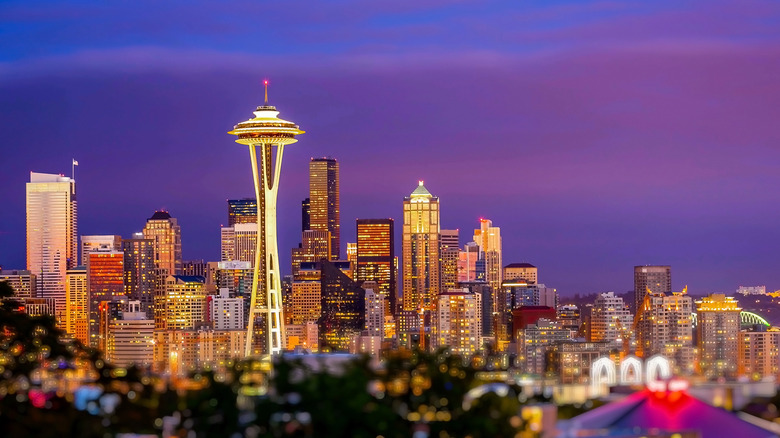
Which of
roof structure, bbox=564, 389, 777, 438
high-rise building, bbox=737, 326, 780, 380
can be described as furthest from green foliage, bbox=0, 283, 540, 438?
high-rise building, bbox=737, 326, 780, 380

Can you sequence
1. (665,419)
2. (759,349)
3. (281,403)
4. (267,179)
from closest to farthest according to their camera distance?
(281,403), (665,419), (267,179), (759,349)

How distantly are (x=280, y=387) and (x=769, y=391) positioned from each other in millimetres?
14674

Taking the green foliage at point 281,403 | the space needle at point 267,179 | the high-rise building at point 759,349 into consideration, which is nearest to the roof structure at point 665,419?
the green foliage at point 281,403

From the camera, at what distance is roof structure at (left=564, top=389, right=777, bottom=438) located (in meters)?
26.5

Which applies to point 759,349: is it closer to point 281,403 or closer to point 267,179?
point 267,179

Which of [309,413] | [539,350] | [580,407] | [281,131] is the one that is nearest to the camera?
[309,413]

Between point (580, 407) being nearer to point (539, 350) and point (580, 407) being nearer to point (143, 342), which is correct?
point (539, 350)

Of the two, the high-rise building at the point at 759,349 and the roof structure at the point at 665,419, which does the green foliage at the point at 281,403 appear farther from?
the high-rise building at the point at 759,349

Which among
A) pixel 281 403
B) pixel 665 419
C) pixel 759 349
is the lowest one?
pixel 759 349

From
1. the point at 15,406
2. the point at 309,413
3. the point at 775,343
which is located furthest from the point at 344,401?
the point at 775,343

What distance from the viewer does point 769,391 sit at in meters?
35.5

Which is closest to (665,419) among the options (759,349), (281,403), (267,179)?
(281,403)

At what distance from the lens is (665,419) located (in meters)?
27.0

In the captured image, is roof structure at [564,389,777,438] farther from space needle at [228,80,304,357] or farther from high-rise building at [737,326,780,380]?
high-rise building at [737,326,780,380]
